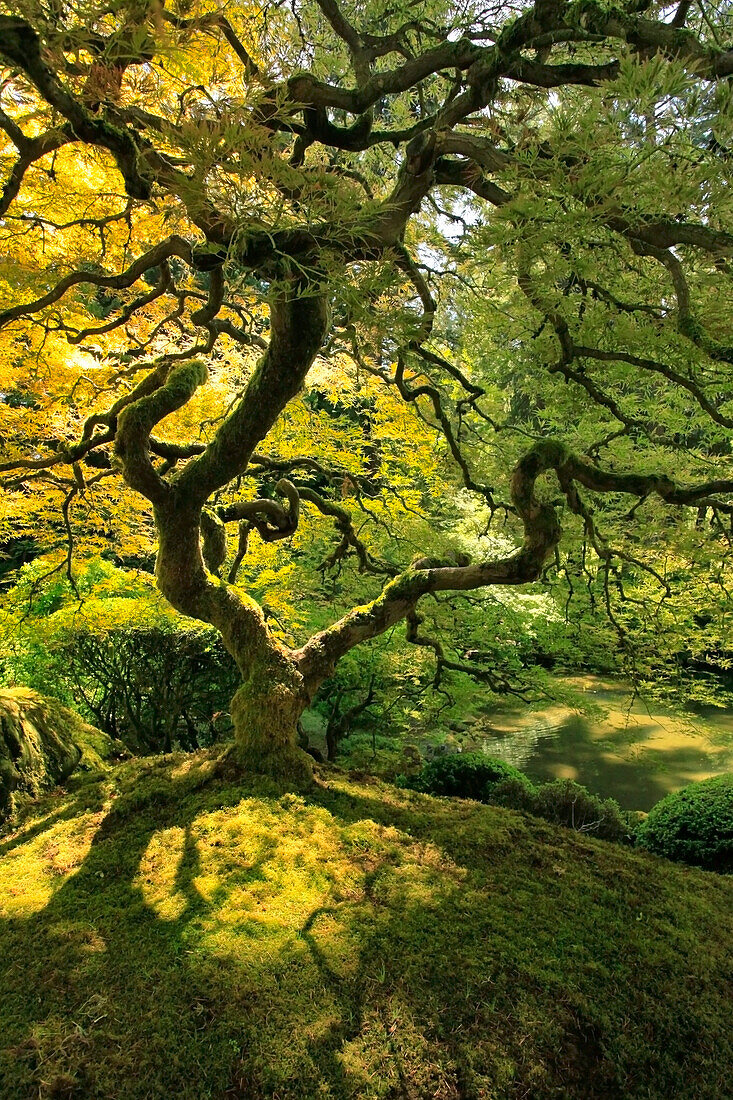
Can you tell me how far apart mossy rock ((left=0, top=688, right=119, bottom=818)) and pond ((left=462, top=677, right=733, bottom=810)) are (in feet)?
13.0

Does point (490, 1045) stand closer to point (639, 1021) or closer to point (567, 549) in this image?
point (639, 1021)

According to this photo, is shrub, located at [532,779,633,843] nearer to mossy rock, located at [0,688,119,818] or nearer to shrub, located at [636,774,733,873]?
shrub, located at [636,774,733,873]

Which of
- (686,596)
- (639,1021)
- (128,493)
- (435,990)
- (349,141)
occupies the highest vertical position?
(349,141)

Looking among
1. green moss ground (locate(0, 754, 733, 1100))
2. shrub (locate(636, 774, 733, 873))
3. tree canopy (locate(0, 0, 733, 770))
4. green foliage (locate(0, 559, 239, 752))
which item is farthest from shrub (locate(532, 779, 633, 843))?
green foliage (locate(0, 559, 239, 752))

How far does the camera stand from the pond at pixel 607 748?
7.64 metres

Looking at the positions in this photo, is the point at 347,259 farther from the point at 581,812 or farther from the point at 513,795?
the point at 581,812

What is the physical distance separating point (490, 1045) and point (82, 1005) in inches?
53.9

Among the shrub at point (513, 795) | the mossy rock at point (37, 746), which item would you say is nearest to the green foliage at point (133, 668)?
the mossy rock at point (37, 746)

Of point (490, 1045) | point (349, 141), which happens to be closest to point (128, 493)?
point (349, 141)

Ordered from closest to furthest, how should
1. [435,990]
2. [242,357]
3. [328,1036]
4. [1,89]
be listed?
[1,89] < [328,1036] < [435,990] < [242,357]

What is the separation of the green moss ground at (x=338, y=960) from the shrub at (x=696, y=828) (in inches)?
33.0

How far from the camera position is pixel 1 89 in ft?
5.30

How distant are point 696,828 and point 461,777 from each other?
176cm

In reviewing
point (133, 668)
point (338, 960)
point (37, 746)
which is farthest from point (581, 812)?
point (133, 668)
